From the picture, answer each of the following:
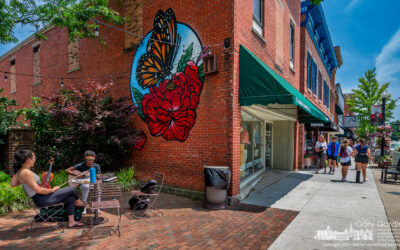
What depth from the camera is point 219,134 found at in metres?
6.04

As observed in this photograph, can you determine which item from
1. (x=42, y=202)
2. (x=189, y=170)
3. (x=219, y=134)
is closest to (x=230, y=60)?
(x=219, y=134)

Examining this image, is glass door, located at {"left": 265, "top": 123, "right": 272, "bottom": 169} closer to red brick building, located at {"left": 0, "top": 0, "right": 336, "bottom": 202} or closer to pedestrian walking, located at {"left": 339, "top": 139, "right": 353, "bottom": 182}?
red brick building, located at {"left": 0, "top": 0, "right": 336, "bottom": 202}

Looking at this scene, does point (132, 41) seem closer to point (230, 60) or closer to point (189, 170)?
point (230, 60)

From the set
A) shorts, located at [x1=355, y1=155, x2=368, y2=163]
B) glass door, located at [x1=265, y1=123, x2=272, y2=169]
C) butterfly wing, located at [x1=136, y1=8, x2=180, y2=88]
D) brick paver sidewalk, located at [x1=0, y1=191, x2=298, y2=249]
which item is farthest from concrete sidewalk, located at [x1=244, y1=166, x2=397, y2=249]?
butterfly wing, located at [x1=136, y1=8, x2=180, y2=88]

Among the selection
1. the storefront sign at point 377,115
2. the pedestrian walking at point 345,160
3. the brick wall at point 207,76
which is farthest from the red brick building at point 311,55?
the storefront sign at point 377,115

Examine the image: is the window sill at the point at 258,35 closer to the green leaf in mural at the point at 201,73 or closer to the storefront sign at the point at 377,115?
the green leaf in mural at the point at 201,73

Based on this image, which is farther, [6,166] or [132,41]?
[132,41]

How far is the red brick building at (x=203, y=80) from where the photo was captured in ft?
19.6

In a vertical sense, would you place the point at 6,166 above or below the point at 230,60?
below

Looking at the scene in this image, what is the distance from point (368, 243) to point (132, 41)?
860cm

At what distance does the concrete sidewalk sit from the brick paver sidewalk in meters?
0.35

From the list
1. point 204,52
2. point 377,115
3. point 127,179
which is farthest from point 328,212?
point 377,115

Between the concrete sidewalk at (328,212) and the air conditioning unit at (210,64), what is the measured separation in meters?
3.62

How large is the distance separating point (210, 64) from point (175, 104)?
64.9 inches
